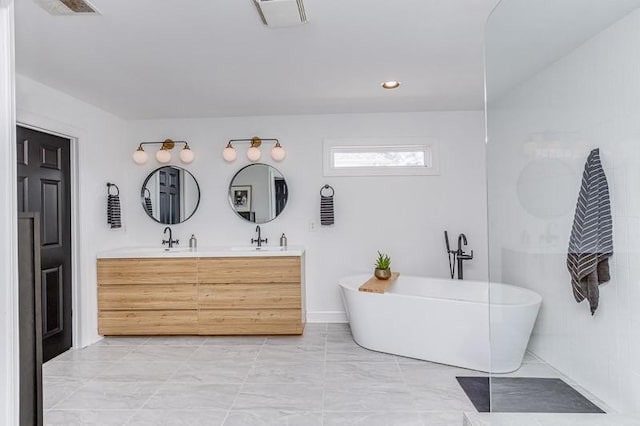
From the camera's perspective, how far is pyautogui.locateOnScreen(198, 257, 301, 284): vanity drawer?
13.3 ft

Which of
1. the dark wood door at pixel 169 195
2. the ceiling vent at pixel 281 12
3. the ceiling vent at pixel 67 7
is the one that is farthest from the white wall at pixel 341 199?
the ceiling vent at pixel 67 7

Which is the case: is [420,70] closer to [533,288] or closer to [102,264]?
[533,288]

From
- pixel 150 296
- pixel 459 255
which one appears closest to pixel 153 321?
pixel 150 296

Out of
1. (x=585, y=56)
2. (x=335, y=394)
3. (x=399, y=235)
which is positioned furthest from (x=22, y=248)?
(x=399, y=235)

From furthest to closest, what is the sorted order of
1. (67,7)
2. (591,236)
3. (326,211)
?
(326,211)
(67,7)
(591,236)

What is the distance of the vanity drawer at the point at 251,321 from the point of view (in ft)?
13.3

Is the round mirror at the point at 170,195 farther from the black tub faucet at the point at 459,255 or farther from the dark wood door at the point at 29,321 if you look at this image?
the dark wood door at the point at 29,321

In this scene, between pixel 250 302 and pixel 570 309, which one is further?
pixel 250 302

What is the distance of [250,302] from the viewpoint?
4059 mm

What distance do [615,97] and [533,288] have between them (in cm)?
98

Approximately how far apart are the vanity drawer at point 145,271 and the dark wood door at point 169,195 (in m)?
0.75

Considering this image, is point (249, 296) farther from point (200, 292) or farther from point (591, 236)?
point (591, 236)

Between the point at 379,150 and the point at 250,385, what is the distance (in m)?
2.79

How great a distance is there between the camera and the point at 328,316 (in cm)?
464
